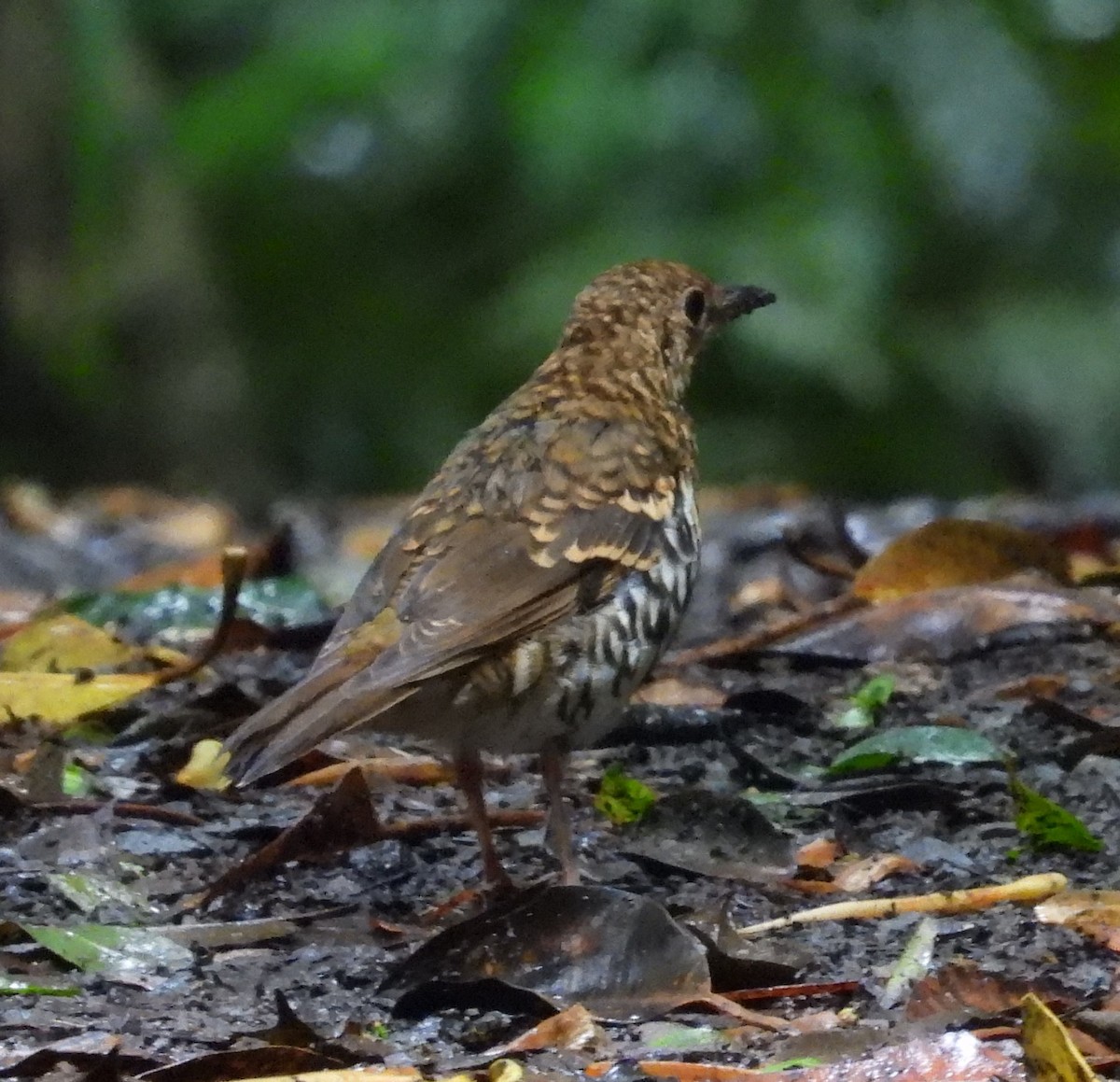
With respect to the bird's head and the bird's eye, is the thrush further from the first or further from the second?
the bird's eye

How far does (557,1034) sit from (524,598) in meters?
0.93

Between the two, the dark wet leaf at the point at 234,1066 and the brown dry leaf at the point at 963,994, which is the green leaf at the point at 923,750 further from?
the dark wet leaf at the point at 234,1066

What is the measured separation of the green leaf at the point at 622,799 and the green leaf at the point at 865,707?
623 millimetres

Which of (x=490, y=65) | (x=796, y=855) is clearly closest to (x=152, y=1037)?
(x=796, y=855)

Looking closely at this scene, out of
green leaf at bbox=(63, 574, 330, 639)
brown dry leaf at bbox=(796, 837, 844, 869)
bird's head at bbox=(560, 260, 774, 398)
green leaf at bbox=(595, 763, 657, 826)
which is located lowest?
brown dry leaf at bbox=(796, 837, 844, 869)

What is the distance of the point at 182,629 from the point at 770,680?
1674 mm

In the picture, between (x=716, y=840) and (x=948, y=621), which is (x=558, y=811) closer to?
(x=716, y=840)

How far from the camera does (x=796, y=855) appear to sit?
3.73m

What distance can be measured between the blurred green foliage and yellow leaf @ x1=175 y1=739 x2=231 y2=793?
194 inches

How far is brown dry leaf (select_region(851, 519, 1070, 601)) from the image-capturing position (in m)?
5.30

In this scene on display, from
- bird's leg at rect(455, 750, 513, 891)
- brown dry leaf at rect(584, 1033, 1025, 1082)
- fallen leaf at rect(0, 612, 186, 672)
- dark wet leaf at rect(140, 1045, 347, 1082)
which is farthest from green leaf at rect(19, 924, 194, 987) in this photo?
fallen leaf at rect(0, 612, 186, 672)

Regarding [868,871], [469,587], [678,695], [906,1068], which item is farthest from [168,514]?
[906,1068]

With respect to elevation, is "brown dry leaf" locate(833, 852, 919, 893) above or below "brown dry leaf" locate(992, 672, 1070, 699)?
below

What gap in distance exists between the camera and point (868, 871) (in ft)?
12.0
